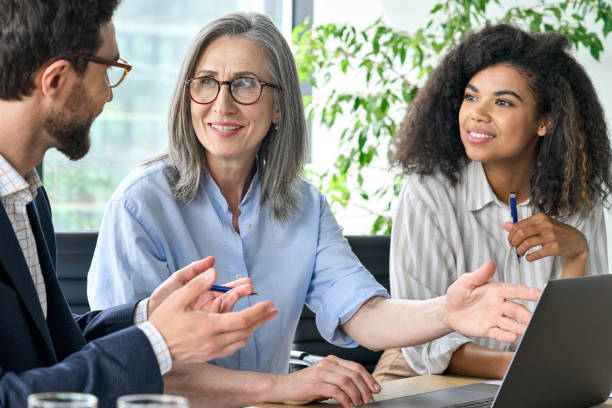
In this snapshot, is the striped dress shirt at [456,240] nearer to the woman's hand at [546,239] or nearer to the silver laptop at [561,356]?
the woman's hand at [546,239]

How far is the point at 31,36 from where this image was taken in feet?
3.61

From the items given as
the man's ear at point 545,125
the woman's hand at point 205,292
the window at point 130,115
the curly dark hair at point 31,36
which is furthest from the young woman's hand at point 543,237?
the window at point 130,115

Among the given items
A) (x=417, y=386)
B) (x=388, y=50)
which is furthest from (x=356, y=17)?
(x=417, y=386)

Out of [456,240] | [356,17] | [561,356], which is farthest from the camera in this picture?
[356,17]

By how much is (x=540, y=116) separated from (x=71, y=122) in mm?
1522

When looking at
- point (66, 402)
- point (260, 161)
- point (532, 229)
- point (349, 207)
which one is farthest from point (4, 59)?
point (349, 207)

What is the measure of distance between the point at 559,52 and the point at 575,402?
125 centimetres

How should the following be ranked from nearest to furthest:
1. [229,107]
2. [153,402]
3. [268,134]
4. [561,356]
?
[153,402], [561,356], [229,107], [268,134]

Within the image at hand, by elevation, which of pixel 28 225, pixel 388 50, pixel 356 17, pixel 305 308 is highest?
pixel 356 17

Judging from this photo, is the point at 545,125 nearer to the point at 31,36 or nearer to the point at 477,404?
the point at 477,404

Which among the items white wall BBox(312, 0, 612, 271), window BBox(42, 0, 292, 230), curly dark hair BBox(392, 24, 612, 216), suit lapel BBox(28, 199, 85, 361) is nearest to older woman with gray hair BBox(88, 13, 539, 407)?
suit lapel BBox(28, 199, 85, 361)

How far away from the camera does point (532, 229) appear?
6.66ft

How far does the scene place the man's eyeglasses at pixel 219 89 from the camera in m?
1.77

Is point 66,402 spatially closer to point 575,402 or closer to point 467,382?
point 575,402
